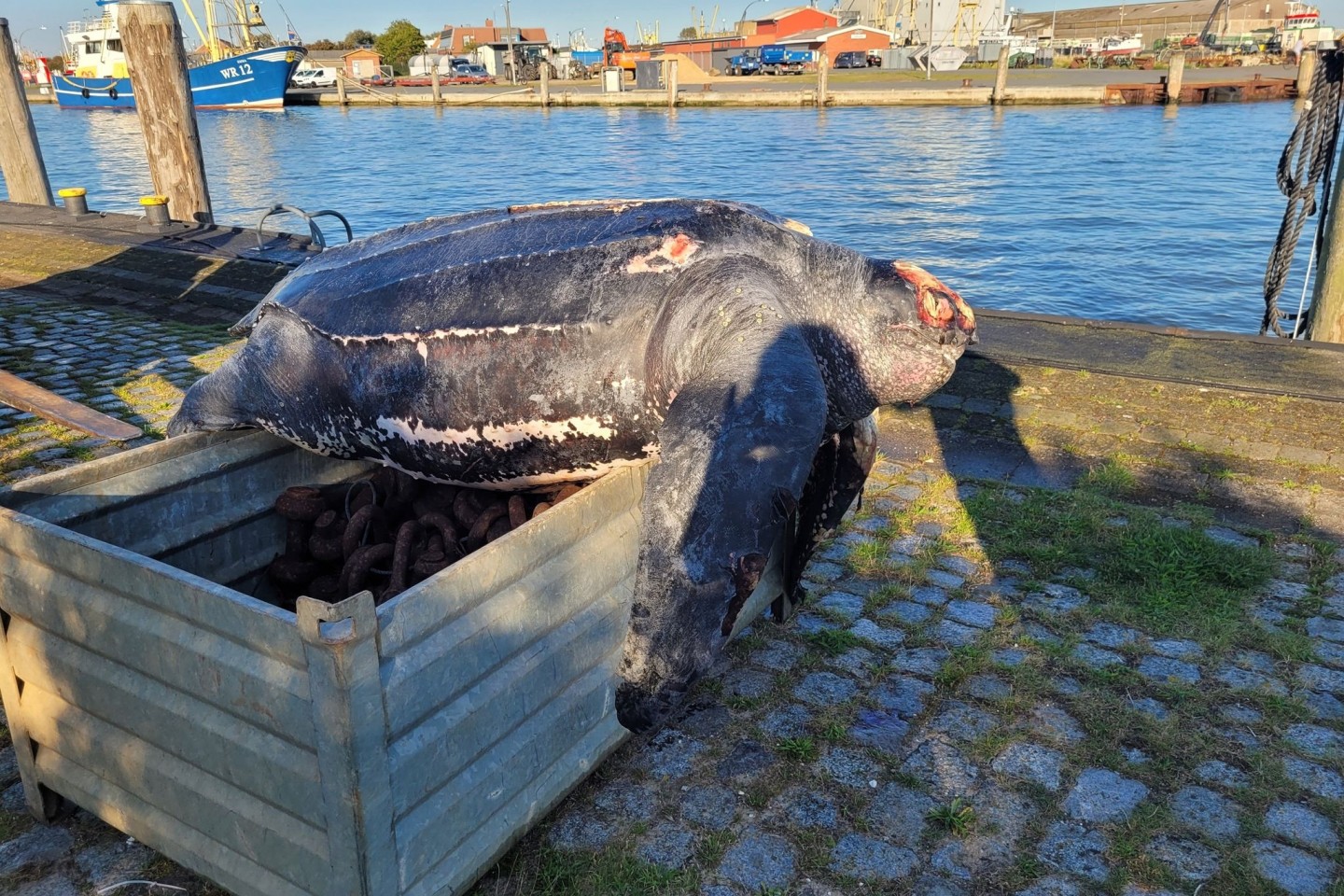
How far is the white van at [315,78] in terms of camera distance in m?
50.0

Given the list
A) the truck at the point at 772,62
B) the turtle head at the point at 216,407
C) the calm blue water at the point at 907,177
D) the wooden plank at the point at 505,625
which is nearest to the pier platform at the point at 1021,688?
the wooden plank at the point at 505,625

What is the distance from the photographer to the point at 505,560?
1.74m

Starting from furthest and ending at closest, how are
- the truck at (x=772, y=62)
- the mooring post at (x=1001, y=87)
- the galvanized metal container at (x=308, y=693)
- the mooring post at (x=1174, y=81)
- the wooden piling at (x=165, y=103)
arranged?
the truck at (x=772, y=62) → the mooring post at (x=1001, y=87) → the mooring post at (x=1174, y=81) → the wooden piling at (x=165, y=103) → the galvanized metal container at (x=308, y=693)

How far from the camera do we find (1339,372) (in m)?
4.70

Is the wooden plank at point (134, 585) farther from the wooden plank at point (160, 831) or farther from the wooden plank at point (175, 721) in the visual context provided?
→ the wooden plank at point (160, 831)

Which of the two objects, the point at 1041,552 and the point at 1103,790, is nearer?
the point at 1103,790

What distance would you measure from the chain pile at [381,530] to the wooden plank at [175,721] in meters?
0.62

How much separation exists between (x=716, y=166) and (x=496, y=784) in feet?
76.3

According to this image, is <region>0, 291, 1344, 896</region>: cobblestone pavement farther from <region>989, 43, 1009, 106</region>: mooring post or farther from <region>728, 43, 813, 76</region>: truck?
<region>728, 43, 813, 76</region>: truck

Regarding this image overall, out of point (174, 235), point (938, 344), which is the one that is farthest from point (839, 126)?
point (938, 344)

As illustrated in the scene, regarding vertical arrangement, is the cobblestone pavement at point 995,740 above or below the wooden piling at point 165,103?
below

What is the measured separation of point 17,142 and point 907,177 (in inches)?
634

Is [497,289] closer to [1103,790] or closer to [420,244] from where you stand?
[420,244]

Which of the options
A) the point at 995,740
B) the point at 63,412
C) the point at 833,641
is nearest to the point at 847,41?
the point at 63,412
